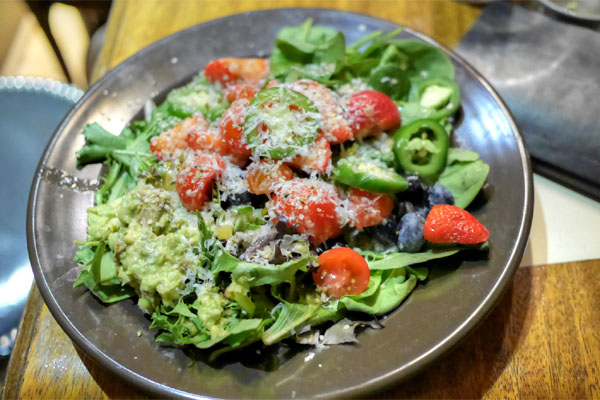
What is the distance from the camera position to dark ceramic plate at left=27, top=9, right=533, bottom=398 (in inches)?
51.9

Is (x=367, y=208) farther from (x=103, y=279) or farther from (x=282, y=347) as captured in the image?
(x=103, y=279)

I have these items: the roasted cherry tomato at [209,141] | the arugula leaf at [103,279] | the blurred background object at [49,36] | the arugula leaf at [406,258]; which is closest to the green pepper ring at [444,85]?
the arugula leaf at [406,258]

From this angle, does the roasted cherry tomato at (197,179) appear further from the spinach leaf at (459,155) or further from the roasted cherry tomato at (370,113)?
the spinach leaf at (459,155)

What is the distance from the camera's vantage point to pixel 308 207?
151 cm

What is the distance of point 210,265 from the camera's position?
1516mm

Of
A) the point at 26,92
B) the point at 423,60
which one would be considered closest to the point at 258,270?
the point at 423,60

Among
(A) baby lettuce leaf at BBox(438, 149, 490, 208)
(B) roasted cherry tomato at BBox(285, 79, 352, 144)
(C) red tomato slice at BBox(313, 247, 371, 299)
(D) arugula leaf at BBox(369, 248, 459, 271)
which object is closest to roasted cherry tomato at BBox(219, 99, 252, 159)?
(B) roasted cherry tomato at BBox(285, 79, 352, 144)

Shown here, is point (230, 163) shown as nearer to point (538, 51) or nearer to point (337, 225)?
point (337, 225)

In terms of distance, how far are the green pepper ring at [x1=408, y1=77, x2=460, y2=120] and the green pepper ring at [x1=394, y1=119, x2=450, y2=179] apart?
0.10 m

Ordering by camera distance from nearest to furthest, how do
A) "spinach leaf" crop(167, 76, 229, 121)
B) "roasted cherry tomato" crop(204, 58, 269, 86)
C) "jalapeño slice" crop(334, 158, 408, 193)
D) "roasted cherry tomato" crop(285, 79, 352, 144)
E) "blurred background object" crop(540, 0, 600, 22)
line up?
"jalapeño slice" crop(334, 158, 408, 193) → "roasted cherry tomato" crop(285, 79, 352, 144) → "spinach leaf" crop(167, 76, 229, 121) → "roasted cherry tomato" crop(204, 58, 269, 86) → "blurred background object" crop(540, 0, 600, 22)

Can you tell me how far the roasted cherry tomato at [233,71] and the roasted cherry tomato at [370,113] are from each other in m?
0.50

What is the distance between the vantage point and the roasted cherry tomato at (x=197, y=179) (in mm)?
1595

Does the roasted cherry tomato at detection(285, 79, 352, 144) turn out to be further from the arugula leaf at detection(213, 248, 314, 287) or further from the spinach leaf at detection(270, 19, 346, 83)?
the arugula leaf at detection(213, 248, 314, 287)

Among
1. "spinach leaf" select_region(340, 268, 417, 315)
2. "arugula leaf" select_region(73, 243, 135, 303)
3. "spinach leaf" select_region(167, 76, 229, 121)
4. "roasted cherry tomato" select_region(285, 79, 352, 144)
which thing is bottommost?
"spinach leaf" select_region(340, 268, 417, 315)
